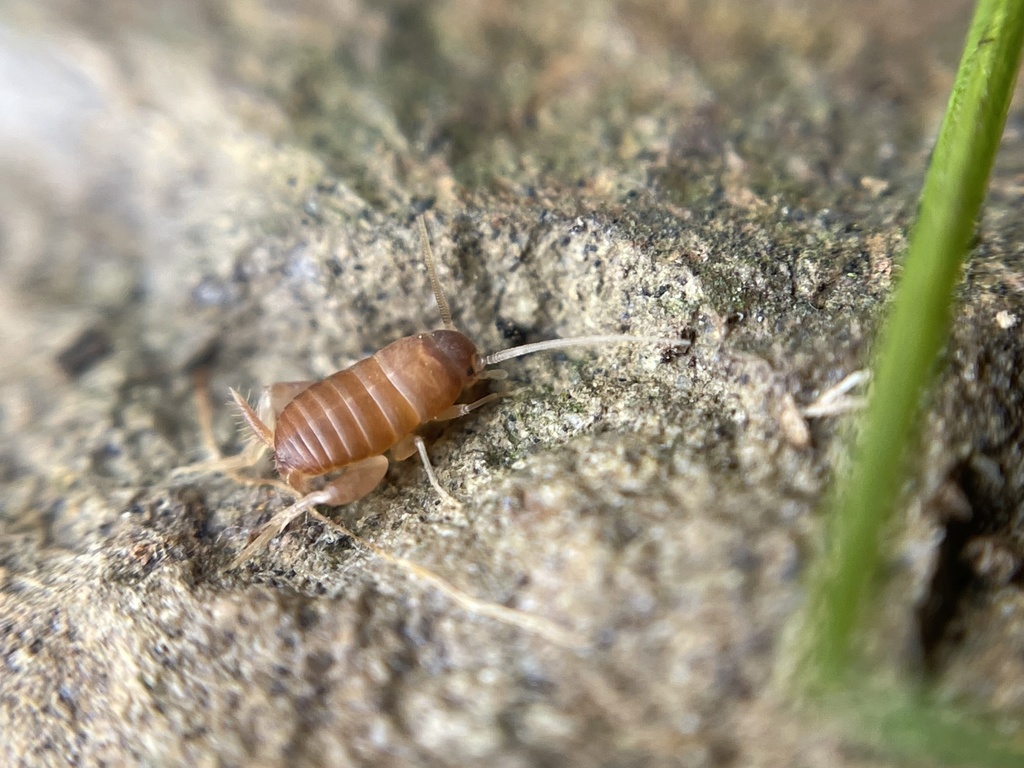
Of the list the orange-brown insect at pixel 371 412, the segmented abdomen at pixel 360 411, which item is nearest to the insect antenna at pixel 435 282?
the orange-brown insect at pixel 371 412

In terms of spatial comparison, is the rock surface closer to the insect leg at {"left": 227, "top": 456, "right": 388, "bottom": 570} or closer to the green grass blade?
the insect leg at {"left": 227, "top": 456, "right": 388, "bottom": 570}

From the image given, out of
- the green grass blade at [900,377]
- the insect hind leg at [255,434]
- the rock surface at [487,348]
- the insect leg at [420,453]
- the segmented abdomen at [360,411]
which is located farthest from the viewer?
the insect hind leg at [255,434]

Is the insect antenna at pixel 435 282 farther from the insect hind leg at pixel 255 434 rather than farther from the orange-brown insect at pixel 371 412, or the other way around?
the insect hind leg at pixel 255 434

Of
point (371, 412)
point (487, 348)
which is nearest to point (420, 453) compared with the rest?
point (371, 412)

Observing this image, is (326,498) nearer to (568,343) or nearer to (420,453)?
(420,453)

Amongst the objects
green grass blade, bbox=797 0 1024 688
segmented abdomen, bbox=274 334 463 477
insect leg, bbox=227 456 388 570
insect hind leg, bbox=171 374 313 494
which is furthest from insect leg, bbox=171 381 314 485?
green grass blade, bbox=797 0 1024 688

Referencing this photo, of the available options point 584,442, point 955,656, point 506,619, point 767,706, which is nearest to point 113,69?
point 584,442
